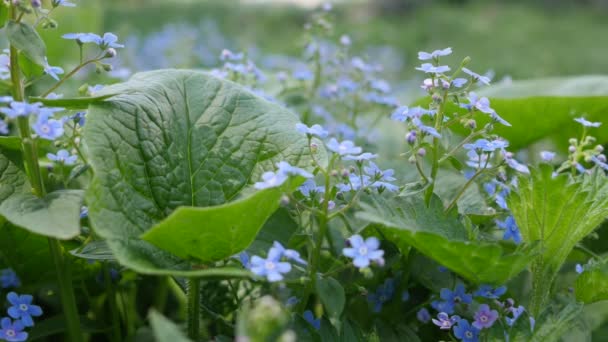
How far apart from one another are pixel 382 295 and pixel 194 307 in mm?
453

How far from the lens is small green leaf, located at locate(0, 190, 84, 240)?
113 cm

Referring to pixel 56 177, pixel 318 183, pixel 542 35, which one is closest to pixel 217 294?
pixel 318 183

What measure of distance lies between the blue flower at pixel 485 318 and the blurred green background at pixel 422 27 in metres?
4.22

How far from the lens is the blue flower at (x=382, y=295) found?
1582 mm

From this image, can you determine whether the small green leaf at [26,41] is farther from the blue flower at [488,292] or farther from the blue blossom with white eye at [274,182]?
the blue flower at [488,292]

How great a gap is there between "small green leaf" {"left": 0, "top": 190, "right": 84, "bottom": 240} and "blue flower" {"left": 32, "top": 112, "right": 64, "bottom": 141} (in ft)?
0.41

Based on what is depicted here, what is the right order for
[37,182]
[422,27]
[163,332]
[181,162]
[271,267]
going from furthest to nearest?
[422,27]
[181,162]
[37,182]
[271,267]
[163,332]

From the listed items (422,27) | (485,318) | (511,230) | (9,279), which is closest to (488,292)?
(485,318)

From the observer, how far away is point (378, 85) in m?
2.22

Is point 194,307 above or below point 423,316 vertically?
above

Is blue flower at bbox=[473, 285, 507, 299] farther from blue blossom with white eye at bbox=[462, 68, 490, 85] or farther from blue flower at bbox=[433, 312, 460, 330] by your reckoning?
blue blossom with white eye at bbox=[462, 68, 490, 85]

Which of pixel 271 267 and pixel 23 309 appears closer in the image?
pixel 271 267

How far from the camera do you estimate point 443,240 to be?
3.92 ft

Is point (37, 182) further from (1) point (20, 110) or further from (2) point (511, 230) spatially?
(2) point (511, 230)
